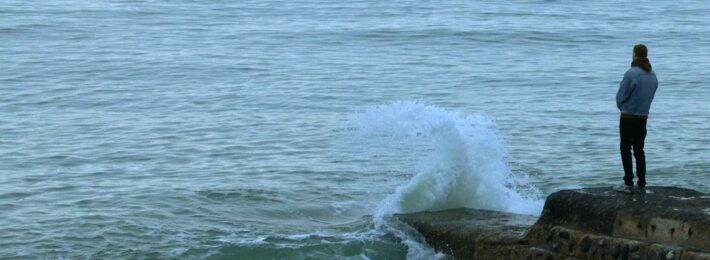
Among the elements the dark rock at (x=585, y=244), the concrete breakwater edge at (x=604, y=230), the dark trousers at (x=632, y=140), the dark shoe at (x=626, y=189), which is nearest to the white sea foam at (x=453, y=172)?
the concrete breakwater edge at (x=604, y=230)

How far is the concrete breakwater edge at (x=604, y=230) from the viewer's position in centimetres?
1021

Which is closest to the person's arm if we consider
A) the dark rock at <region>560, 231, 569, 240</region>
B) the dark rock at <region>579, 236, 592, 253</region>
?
the dark rock at <region>560, 231, 569, 240</region>

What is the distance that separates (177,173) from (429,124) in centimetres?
431

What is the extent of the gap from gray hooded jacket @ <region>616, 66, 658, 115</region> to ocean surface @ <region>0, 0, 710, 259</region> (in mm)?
2604

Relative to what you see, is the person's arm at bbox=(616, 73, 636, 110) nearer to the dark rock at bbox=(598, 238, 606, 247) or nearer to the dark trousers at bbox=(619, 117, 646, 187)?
the dark trousers at bbox=(619, 117, 646, 187)

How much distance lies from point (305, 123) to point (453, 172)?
23.4 feet

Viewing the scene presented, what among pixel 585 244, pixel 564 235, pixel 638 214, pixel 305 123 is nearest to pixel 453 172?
pixel 564 235

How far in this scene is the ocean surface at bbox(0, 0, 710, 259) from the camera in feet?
49.6

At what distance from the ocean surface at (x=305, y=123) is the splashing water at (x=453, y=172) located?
0.03 meters

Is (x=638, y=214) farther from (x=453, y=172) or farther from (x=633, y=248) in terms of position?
(x=453, y=172)

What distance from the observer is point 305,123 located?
22266mm

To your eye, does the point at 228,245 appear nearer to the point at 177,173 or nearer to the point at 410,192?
the point at 410,192

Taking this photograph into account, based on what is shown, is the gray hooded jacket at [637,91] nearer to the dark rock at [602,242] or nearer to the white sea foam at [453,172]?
the dark rock at [602,242]

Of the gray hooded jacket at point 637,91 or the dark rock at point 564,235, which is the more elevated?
the gray hooded jacket at point 637,91
